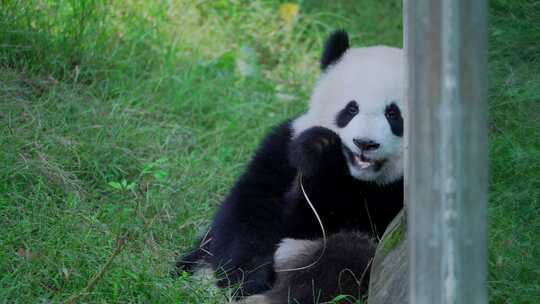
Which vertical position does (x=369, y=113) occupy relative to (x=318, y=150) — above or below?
above

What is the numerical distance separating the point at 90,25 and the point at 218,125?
3.36ft

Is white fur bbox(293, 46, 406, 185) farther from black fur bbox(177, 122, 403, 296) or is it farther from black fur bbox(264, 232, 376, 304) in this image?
black fur bbox(264, 232, 376, 304)

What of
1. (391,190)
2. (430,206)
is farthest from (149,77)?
(430,206)

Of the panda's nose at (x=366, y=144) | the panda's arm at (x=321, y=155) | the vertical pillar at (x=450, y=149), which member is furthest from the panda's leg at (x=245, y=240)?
the vertical pillar at (x=450, y=149)

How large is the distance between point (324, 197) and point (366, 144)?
32cm

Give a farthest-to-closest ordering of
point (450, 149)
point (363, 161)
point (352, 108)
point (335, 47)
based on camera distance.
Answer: point (335, 47), point (352, 108), point (363, 161), point (450, 149)

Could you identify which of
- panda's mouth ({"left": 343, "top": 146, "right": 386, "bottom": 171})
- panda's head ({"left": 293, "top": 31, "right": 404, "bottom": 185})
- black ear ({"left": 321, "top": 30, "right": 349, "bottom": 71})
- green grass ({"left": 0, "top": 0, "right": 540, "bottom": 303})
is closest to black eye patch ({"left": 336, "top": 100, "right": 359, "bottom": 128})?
panda's head ({"left": 293, "top": 31, "right": 404, "bottom": 185})

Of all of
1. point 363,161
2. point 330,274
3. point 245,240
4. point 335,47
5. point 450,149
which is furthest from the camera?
point 335,47

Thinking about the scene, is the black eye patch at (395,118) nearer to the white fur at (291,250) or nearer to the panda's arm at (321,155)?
the panda's arm at (321,155)

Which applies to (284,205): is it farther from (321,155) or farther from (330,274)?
(330,274)

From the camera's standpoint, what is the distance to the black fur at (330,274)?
332 centimetres

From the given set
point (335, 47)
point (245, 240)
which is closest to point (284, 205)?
point (245, 240)

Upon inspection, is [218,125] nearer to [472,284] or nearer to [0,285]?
[0,285]

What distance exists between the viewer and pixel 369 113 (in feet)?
11.6
